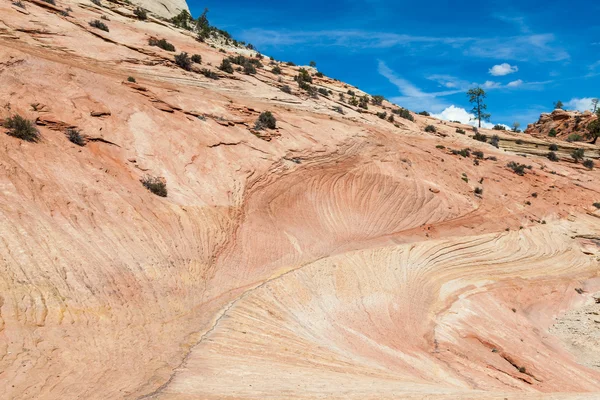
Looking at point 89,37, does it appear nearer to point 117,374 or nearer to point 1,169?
point 1,169

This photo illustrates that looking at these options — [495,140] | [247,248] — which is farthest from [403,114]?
[247,248]

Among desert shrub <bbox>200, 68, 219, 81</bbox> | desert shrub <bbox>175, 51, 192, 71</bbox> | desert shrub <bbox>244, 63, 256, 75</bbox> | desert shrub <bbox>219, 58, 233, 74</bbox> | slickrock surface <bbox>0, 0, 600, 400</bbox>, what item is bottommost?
slickrock surface <bbox>0, 0, 600, 400</bbox>

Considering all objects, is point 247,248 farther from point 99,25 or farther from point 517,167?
point 517,167

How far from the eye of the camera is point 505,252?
72.3ft

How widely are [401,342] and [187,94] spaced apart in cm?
1549

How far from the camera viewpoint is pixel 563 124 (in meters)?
66.6

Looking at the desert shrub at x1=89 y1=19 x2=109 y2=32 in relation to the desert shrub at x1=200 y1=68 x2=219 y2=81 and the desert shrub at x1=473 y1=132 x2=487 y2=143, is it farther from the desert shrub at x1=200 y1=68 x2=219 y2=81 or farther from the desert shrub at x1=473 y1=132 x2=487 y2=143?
the desert shrub at x1=473 y1=132 x2=487 y2=143

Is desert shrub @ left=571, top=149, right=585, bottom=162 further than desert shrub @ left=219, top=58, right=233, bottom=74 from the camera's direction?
Yes

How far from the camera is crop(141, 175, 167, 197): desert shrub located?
13945 mm

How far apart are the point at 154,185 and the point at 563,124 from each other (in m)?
72.4

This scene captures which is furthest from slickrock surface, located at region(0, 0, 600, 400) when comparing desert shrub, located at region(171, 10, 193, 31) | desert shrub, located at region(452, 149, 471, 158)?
desert shrub, located at region(171, 10, 193, 31)

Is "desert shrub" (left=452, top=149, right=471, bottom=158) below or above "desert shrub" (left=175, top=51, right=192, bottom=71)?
below

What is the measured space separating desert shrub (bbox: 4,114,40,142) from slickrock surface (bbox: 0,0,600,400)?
0.34 m

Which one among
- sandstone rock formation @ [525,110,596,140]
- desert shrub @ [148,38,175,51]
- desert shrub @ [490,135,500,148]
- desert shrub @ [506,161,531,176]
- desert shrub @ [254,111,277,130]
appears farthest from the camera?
sandstone rock formation @ [525,110,596,140]
